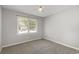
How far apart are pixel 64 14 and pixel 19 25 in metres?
2.32

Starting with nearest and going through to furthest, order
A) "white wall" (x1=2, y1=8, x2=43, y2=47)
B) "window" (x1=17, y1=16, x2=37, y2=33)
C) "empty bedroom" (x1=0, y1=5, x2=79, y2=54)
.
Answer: "empty bedroom" (x1=0, y1=5, x2=79, y2=54), "white wall" (x1=2, y1=8, x2=43, y2=47), "window" (x1=17, y1=16, x2=37, y2=33)

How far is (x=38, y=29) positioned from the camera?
187 inches

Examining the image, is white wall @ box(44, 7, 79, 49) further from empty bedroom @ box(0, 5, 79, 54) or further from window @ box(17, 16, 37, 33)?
window @ box(17, 16, 37, 33)

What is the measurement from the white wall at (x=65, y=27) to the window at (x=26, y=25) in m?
0.97

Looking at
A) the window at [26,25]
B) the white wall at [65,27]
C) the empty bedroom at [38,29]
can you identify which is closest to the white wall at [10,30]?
the empty bedroom at [38,29]

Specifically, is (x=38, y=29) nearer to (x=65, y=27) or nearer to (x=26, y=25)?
(x=26, y=25)

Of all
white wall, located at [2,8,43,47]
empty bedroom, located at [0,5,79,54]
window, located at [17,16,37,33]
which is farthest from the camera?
window, located at [17,16,37,33]

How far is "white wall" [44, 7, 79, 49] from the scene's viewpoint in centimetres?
268

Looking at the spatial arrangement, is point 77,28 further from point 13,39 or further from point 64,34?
point 13,39

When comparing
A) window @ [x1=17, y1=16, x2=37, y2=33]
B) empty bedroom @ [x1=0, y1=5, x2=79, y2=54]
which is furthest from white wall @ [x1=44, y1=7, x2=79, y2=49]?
window @ [x1=17, y1=16, x2=37, y2=33]

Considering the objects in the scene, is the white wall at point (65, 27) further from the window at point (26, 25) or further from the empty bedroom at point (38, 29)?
the window at point (26, 25)

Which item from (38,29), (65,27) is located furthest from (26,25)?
(65,27)

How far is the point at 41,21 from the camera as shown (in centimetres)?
488
